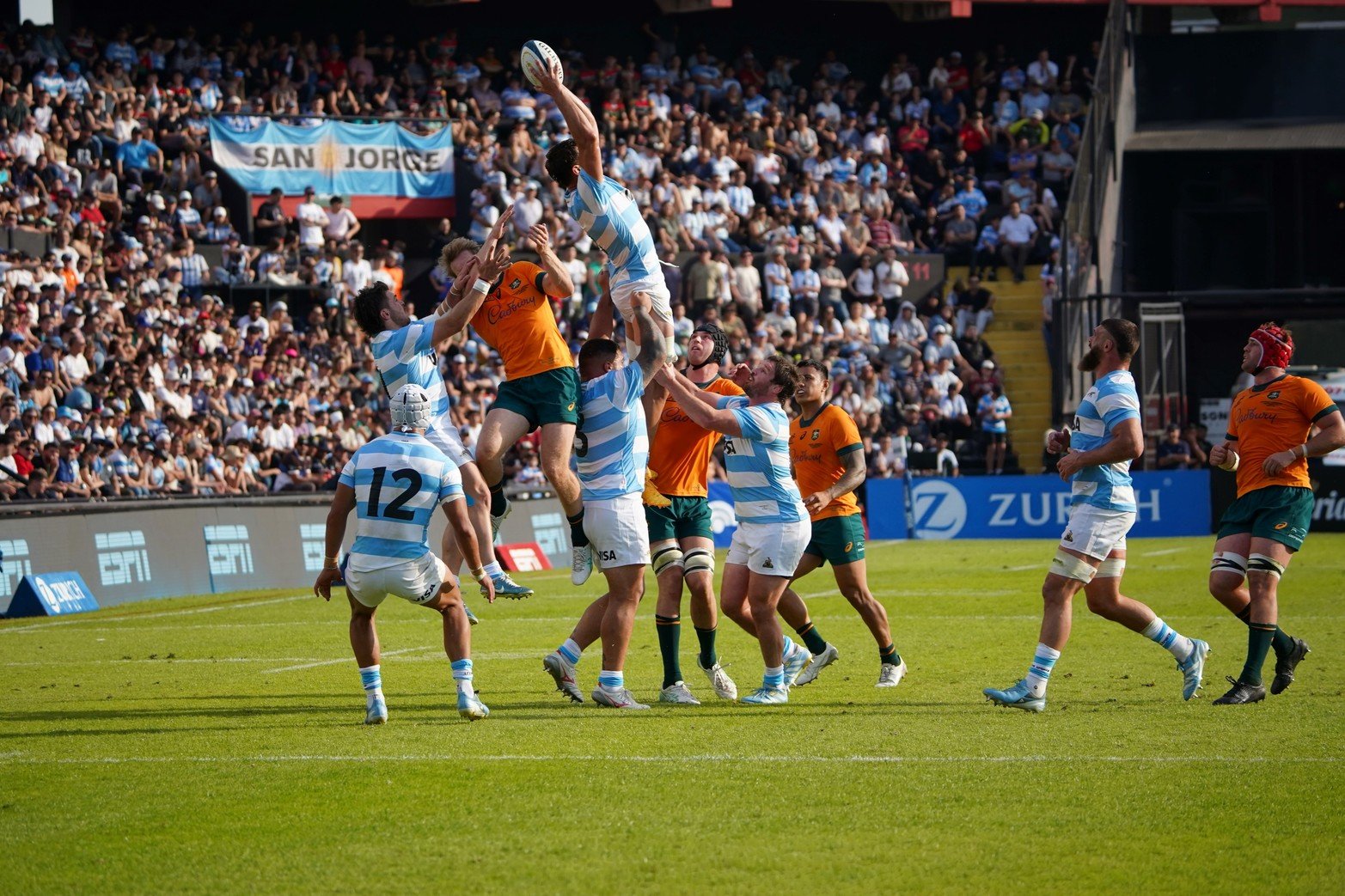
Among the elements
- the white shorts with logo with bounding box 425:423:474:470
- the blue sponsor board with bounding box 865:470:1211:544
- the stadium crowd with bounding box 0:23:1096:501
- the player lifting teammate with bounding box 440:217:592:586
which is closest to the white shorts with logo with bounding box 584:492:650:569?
the player lifting teammate with bounding box 440:217:592:586

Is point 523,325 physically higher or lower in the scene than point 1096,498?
higher

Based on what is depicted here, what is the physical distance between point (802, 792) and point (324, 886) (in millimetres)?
2303

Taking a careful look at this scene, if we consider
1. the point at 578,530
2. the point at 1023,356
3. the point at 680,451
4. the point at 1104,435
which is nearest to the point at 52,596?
the point at 578,530

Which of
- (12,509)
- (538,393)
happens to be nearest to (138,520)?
(12,509)

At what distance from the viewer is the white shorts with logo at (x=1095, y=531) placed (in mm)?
10094

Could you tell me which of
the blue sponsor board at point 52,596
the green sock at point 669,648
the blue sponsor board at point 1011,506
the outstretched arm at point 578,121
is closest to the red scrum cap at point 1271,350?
the green sock at point 669,648

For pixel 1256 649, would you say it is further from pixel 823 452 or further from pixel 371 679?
pixel 371 679

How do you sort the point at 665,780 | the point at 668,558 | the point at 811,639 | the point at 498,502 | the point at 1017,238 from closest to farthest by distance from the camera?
the point at 665,780 → the point at 668,558 → the point at 811,639 → the point at 498,502 → the point at 1017,238

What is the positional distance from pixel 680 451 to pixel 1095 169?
23.2 meters

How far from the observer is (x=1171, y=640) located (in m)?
10.5

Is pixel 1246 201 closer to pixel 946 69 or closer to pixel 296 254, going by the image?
pixel 946 69

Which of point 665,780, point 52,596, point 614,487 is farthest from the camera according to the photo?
point 52,596

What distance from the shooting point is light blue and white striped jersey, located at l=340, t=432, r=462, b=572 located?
30.9 feet

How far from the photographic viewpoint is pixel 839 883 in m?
6.18
